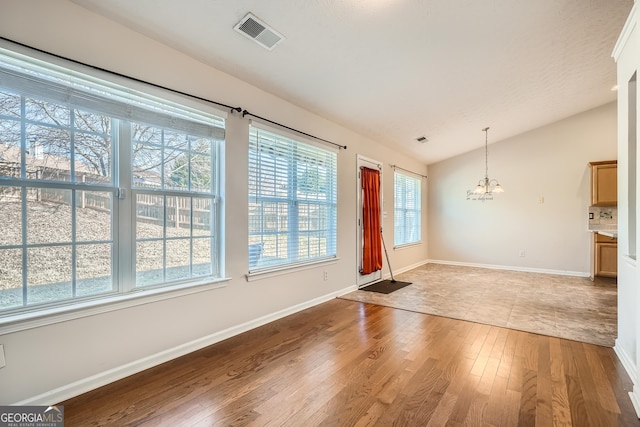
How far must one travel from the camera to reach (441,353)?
260cm

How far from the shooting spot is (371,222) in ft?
16.5

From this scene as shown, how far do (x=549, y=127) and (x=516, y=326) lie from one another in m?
4.83

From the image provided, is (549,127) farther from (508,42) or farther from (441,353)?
(441,353)

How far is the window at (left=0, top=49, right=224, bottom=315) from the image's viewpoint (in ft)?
5.99

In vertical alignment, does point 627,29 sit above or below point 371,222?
above

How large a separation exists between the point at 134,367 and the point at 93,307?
22.1 inches

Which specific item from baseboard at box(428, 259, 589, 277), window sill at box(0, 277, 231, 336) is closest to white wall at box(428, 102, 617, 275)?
baseboard at box(428, 259, 589, 277)

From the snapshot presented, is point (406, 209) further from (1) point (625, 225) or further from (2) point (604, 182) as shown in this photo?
(1) point (625, 225)

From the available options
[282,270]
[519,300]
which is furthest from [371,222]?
[519,300]

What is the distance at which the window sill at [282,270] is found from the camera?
3140 mm

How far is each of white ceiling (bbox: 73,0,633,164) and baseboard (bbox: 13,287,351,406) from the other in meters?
2.43

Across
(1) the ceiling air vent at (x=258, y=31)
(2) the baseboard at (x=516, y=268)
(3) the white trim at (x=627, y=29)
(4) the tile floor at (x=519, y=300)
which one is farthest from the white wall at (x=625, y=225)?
(2) the baseboard at (x=516, y=268)

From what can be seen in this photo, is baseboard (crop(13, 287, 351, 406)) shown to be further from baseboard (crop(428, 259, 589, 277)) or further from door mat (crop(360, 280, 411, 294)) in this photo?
baseboard (crop(428, 259, 589, 277))

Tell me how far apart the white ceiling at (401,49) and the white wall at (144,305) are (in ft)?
0.42
